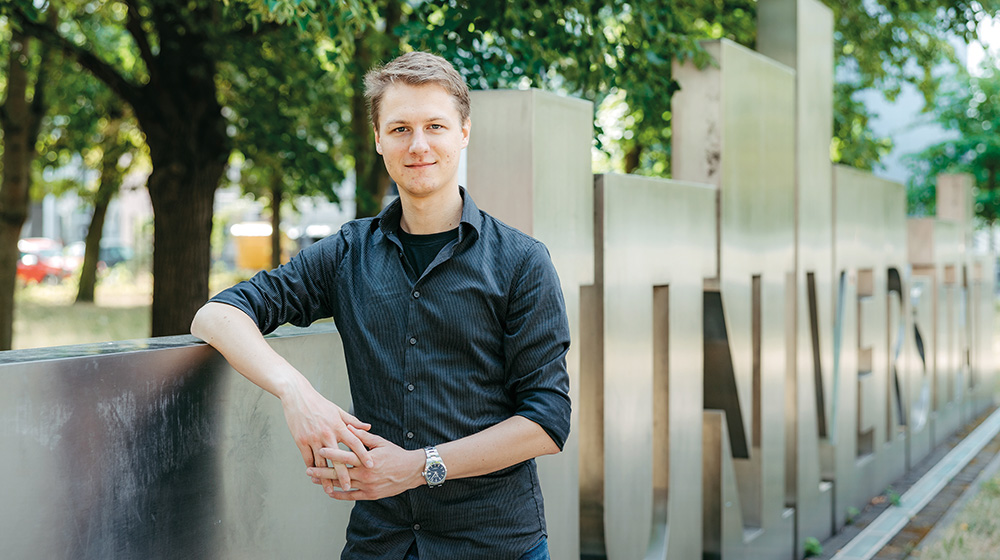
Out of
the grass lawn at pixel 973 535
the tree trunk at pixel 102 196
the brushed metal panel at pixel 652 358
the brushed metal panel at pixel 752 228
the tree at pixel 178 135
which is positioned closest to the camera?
the brushed metal panel at pixel 652 358

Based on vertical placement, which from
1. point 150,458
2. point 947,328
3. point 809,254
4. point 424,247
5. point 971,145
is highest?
point 971,145

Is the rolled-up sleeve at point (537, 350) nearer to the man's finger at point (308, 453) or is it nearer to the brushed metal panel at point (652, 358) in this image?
the man's finger at point (308, 453)

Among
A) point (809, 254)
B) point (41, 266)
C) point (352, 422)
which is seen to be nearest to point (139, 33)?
point (809, 254)

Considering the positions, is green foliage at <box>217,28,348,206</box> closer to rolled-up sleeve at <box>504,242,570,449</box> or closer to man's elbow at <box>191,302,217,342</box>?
man's elbow at <box>191,302,217,342</box>

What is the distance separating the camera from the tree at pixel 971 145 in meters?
25.2

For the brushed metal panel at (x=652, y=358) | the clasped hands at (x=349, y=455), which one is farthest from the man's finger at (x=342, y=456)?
the brushed metal panel at (x=652, y=358)

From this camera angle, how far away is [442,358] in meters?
2.28

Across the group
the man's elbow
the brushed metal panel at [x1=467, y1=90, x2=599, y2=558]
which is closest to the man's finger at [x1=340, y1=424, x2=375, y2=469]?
the man's elbow

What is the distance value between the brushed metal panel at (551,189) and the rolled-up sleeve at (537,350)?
1.15 m

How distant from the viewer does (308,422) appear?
7.08ft

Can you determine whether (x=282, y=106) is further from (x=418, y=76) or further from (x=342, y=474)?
(x=342, y=474)

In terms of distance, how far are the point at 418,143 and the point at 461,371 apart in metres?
0.52

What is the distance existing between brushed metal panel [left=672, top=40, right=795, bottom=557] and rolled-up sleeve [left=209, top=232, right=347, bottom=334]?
291 centimetres

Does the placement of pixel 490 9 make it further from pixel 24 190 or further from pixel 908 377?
pixel 24 190
